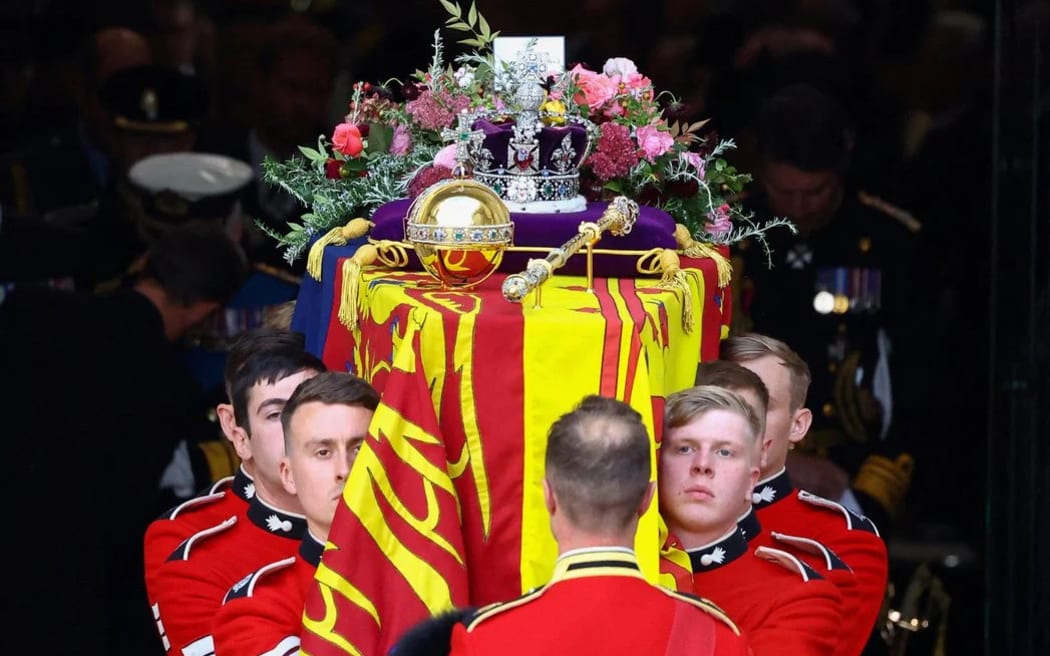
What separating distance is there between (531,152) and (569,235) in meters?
0.22

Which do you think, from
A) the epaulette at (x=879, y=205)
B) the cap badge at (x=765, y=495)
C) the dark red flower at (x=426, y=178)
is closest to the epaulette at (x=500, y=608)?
the dark red flower at (x=426, y=178)

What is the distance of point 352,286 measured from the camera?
4375 mm

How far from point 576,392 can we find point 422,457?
1.06ft

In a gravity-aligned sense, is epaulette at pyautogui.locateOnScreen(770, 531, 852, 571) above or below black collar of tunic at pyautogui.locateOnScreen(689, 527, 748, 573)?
below

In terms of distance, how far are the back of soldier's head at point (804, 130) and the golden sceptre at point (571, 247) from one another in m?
2.47

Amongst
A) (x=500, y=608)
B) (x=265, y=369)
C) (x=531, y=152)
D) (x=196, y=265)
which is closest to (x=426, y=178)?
(x=531, y=152)

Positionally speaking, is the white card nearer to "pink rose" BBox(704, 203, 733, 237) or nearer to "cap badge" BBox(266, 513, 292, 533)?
"pink rose" BBox(704, 203, 733, 237)

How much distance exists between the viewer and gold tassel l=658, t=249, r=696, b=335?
171 inches

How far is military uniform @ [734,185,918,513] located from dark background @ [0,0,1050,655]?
9 cm

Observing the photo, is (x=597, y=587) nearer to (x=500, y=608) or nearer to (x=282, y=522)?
(x=500, y=608)

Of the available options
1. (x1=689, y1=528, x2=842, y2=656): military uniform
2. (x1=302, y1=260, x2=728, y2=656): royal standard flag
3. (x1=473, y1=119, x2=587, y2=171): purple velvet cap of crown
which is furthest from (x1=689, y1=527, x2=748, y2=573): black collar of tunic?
(x1=473, y1=119, x2=587, y2=171): purple velvet cap of crown

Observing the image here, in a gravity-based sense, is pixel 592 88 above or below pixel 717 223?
above

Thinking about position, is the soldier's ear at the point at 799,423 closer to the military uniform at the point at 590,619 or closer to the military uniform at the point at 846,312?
the military uniform at the point at 590,619

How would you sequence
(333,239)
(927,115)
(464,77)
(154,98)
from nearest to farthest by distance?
(333,239), (464,77), (927,115), (154,98)
